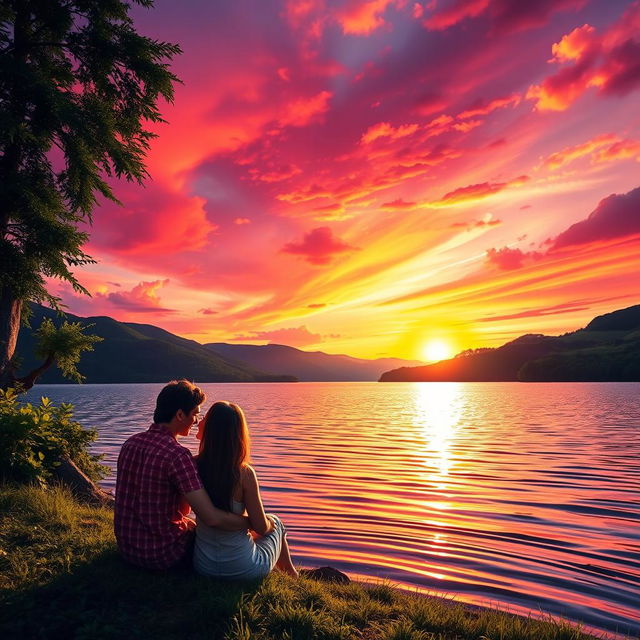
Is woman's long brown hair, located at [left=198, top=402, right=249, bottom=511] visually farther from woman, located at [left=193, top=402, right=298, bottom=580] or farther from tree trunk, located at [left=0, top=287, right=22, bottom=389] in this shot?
tree trunk, located at [left=0, top=287, right=22, bottom=389]

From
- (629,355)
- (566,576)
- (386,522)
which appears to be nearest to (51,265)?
(386,522)

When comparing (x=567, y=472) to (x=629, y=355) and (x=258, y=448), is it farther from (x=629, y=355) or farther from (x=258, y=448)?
(x=629, y=355)

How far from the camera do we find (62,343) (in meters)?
12.6

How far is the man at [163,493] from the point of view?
546 centimetres

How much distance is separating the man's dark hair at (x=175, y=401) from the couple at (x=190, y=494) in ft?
0.04

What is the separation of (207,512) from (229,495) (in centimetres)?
30

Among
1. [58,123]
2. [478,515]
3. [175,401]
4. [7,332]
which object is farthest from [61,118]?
[478,515]

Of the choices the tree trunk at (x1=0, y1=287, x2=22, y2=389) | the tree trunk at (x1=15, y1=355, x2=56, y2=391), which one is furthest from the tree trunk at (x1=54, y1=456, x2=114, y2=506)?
the tree trunk at (x1=0, y1=287, x2=22, y2=389)

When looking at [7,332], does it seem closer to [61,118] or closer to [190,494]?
[61,118]

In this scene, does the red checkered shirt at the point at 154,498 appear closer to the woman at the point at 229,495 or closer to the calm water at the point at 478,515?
the woman at the point at 229,495

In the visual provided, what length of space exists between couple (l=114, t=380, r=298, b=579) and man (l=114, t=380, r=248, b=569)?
0.01 m

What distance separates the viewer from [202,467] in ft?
18.8

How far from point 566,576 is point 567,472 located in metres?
11.0

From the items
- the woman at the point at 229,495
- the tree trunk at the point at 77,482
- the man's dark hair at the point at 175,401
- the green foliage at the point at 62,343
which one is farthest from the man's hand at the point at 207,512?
the green foliage at the point at 62,343
